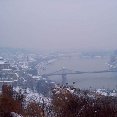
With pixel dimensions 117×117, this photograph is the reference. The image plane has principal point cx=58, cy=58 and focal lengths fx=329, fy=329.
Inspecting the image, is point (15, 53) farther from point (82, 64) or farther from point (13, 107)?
point (13, 107)

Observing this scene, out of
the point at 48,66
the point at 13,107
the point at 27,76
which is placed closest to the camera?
the point at 13,107

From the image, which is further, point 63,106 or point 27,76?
point 27,76

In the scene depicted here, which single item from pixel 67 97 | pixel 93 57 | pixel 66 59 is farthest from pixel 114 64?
pixel 67 97

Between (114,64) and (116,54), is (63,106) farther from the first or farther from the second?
(116,54)

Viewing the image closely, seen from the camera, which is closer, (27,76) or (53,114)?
(53,114)

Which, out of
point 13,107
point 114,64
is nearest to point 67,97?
point 13,107

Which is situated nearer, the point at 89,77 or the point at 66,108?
the point at 66,108

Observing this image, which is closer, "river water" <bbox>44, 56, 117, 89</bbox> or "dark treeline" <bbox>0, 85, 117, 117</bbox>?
"dark treeline" <bbox>0, 85, 117, 117</bbox>

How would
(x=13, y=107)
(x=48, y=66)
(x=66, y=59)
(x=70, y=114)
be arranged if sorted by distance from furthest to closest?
(x=66, y=59) → (x=48, y=66) → (x=13, y=107) → (x=70, y=114)

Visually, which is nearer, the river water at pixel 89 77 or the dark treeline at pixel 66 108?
the dark treeline at pixel 66 108
